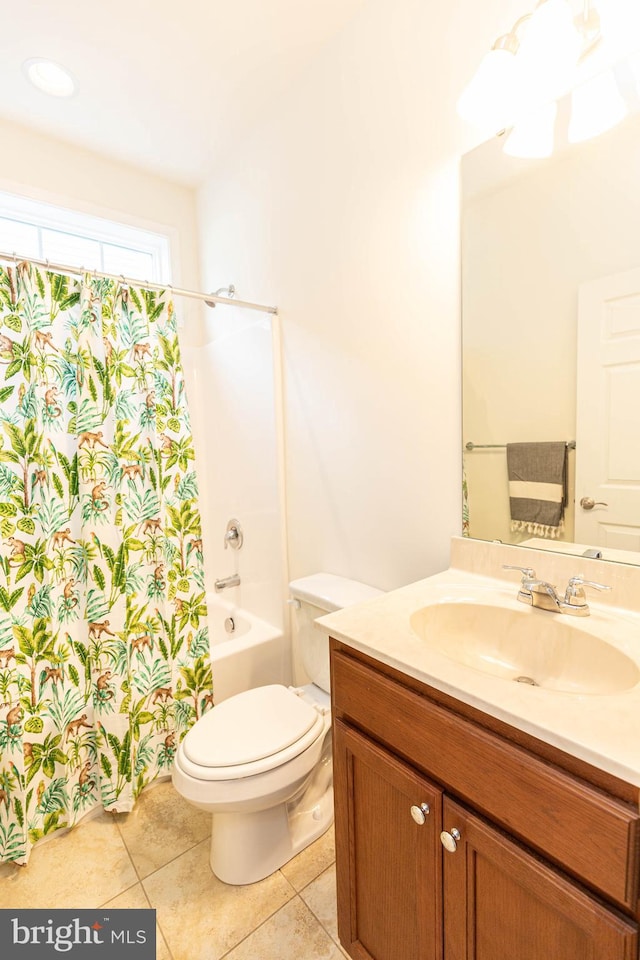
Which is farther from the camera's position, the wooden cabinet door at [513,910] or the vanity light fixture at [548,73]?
the vanity light fixture at [548,73]

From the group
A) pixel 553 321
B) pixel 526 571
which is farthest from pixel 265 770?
pixel 553 321

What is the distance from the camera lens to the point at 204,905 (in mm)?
1289

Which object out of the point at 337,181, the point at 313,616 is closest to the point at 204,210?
the point at 337,181

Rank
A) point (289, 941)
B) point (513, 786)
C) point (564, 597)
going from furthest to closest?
1. point (289, 941)
2. point (564, 597)
3. point (513, 786)

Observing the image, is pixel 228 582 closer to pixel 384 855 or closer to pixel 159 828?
pixel 159 828

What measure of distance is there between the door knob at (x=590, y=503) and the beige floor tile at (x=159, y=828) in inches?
63.0

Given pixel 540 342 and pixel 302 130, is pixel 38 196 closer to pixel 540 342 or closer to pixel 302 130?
pixel 302 130

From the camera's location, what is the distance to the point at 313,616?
1673 mm

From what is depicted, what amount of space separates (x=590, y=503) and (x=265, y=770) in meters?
1.11

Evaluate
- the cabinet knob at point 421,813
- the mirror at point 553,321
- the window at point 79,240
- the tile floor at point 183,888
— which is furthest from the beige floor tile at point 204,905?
the window at point 79,240

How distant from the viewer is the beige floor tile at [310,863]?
1.37m

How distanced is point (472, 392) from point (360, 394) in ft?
1.48

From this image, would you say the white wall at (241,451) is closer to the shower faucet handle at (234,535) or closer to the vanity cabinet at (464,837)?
the shower faucet handle at (234,535)

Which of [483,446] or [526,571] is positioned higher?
[483,446]
